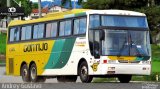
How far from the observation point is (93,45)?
27.0m

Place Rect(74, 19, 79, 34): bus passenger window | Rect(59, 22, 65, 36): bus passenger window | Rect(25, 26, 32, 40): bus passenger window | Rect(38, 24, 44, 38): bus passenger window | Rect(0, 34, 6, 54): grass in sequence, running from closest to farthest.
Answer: Rect(74, 19, 79, 34): bus passenger window
Rect(59, 22, 65, 36): bus passenger window
Rect(38, 24, 44, 38): bus passenger window
Rect(25, 26, 32, 40): bus passenger window
Rect(0, 34, 6, 54): grass

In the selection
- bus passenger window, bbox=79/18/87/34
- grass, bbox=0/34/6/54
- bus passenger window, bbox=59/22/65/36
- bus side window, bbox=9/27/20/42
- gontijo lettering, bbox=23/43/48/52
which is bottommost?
grass, bbox=0/34/6/54

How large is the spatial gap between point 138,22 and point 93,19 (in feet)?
6.69

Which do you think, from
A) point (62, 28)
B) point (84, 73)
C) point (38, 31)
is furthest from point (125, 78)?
point (38, 31)

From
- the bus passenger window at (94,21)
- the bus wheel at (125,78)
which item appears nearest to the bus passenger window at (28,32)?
the bus wheel at (125,78)

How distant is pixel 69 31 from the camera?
2892 centimetres

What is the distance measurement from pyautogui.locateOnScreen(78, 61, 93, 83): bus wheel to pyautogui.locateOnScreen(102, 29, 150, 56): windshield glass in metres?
1.15

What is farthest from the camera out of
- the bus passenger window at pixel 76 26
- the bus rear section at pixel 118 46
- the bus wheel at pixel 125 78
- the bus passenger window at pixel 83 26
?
the bus wheel at pixel 125 78

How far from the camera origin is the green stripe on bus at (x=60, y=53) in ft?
95.1

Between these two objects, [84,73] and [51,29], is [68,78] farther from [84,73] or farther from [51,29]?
[84,73]

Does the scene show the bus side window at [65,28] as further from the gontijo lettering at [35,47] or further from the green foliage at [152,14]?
the green foliage at [152,14]

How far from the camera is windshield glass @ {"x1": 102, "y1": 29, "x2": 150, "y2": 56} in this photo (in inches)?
1059

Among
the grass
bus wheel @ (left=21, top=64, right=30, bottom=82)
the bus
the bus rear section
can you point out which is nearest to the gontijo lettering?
the bus

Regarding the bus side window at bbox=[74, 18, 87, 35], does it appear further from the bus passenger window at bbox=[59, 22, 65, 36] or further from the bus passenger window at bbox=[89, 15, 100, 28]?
the bus passenger window at bbox=[59, 22, 65, 36]
